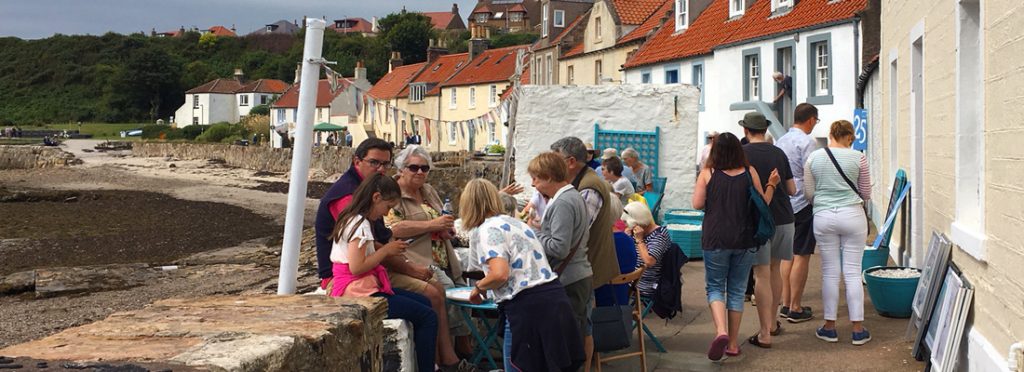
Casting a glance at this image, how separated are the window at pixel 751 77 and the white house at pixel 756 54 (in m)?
0.03

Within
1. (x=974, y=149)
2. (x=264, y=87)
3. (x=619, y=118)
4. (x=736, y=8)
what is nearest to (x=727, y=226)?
(x=974, y=149)

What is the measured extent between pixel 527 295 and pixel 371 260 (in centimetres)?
97

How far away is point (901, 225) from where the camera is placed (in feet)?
34.6

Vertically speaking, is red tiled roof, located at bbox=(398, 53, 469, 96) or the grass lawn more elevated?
red tiled roof, located at bbox=(398, 53, 469, 96)

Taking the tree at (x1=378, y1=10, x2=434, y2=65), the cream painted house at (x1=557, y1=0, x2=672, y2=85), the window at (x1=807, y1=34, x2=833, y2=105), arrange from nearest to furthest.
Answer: the window at (x1=807, y1=34, x2=833, y2=105) → the cream painted house at (x1=557, y1=0, x2=672, y2=85) → the tree at (x1=378, y1=10, x2=434, y2=65)

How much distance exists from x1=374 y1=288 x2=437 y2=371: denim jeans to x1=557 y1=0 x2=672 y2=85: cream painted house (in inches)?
1099

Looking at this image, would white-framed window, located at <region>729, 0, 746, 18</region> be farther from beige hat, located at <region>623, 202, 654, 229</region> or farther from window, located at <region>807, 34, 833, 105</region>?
beige hat, located at <region>623, 202, 654, 229</region>

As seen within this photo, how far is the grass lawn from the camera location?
104 meters

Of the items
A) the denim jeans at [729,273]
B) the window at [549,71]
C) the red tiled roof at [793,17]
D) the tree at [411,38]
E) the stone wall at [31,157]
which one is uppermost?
the tree at [411,38]

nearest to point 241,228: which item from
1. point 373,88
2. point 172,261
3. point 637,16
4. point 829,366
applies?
point 172,261

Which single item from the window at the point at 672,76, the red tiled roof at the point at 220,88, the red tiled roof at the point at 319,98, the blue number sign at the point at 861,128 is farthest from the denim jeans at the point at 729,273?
the red tiled roof at the point at 220,88

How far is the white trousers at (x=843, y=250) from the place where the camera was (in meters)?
7.32

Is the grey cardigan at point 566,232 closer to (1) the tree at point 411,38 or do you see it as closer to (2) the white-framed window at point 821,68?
(2) the white-framed window at point 821,68

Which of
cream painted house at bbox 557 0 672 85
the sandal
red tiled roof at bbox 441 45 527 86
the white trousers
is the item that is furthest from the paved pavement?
red tiled roof at bbox 441 45 527 86
